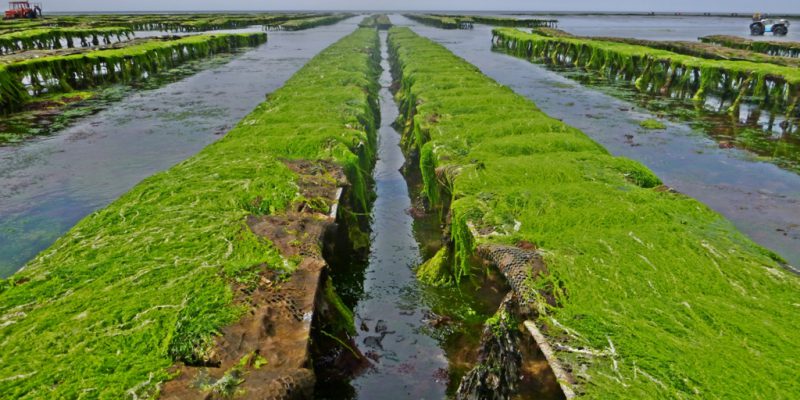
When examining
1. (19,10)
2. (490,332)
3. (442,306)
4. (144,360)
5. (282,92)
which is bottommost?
(442,306)

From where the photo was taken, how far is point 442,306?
7266 millimetres

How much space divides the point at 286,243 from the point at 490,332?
273cm

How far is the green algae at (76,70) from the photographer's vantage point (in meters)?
20.2

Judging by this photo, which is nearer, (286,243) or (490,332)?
Answer: (490,332)

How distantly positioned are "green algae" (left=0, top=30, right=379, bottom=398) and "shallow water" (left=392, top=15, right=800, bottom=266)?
26.8ft

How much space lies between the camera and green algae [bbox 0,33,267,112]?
795 inches

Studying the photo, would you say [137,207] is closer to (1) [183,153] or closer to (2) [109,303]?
(2) [109,303]

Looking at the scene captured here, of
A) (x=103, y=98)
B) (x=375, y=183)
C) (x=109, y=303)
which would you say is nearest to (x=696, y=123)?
(x=375, y=183)

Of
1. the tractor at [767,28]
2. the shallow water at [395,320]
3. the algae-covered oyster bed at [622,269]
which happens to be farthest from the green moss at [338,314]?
the tractor at [767,28]

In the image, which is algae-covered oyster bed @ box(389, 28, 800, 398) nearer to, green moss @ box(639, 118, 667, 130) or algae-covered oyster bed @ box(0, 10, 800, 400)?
algae-covered oyster bed @ box(0, 10, 800, 400)

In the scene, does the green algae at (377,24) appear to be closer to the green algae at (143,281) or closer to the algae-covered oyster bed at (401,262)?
the algae-covered oyster bed at (401,262)

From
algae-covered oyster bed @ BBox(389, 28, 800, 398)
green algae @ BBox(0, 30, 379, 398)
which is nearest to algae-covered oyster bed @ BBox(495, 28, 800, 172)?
algae-covered oyster bed @ BBox(389, 28, 800, 398)

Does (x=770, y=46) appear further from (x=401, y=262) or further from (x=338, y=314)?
(x=338, y=314)

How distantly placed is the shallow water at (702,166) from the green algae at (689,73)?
146 inches
